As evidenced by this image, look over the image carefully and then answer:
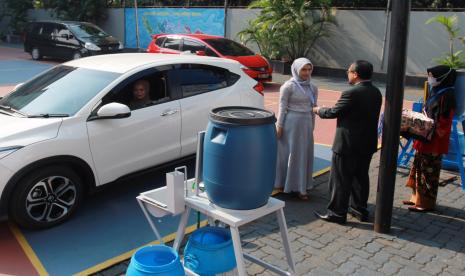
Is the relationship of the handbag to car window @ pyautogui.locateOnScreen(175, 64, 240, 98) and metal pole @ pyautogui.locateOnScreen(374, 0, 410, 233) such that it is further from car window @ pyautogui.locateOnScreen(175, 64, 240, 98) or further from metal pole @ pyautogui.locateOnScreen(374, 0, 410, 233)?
car window @ pyautogui.locateOnScreen(175, 64, 240, 98)

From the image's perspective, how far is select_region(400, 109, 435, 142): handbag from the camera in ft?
15.9

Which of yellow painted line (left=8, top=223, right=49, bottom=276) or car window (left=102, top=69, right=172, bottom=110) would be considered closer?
yellow painted line (left=8, top=223, right=49, bottom=276)

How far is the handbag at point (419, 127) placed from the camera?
485cm

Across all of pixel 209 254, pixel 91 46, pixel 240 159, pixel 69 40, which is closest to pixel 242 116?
pixel 240 159

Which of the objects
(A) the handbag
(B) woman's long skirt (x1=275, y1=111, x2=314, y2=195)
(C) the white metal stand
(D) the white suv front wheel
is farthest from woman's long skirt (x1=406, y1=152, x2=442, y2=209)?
(D) the white suv front wheel

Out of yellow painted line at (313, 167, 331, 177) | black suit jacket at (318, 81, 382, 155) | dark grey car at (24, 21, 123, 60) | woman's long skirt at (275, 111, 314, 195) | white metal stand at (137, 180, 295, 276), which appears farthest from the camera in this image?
dark grey car at (24, 21, 123, 60)

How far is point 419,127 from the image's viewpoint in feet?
16.0

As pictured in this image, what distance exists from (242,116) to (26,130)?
2405mm

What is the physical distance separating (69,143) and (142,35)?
19775mm

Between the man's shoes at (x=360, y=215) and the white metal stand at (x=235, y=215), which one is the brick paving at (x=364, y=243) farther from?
the white metal stand at (x=235, y=215)

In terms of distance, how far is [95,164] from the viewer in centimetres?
476

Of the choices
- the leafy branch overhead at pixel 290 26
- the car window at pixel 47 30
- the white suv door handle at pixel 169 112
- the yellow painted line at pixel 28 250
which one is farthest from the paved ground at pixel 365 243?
the car window at pixel 47 30

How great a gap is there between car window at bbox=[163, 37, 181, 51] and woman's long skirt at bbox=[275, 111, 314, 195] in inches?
375

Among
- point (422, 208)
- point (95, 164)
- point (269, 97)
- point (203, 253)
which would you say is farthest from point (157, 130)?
point (269, 97)
